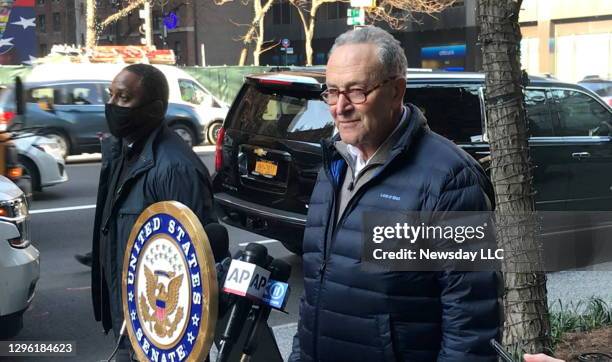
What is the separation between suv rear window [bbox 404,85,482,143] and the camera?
6.86 m

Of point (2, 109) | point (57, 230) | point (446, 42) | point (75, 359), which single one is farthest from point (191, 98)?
point (446, 42)

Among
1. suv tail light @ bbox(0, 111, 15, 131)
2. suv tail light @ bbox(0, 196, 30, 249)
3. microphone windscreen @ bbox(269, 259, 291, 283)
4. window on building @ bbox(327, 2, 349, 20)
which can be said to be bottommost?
suv tail light @ bbox(0, 196, 30, 249)

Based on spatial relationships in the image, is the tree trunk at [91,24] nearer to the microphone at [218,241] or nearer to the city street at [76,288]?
the city street at [76,288]

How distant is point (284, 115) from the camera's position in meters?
6.82

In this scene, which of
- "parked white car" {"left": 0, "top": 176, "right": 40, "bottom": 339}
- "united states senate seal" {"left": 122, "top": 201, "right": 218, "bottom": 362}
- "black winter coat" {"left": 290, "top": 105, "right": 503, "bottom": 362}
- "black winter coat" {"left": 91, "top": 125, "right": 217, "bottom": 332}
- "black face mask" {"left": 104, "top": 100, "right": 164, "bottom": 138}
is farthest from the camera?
"parked white car" {"left": 0, "top": 176, "right": 40, "bottom": 339}

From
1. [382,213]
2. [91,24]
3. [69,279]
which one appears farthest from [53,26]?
[382,213]

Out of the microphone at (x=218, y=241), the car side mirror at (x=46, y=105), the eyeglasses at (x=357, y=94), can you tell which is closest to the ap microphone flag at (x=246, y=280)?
the microphone at (x=218, y=241)

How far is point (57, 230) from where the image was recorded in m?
9.86

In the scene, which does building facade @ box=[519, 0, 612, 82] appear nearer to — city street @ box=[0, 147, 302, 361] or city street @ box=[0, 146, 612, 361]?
city street @ box=[0, 147, 302, 361]

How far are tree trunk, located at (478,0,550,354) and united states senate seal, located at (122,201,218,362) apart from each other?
2029 mm

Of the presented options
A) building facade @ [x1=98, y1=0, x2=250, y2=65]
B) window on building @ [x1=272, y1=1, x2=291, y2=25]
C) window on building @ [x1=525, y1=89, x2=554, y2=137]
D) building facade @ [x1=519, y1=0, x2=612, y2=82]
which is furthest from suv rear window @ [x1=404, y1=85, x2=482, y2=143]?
window on building @ [x1=272, y1=1, x2=291, y2=25]

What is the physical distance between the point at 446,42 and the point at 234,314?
44.2m

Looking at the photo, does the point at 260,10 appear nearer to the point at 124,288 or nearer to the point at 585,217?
the point at 585,217

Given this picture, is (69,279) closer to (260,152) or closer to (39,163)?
(260,152)
